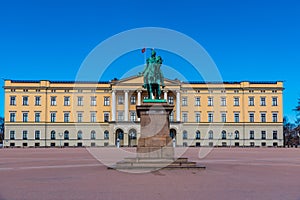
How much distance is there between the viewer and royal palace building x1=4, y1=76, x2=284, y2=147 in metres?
84.8

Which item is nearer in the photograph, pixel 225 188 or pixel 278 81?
pixel 225 188

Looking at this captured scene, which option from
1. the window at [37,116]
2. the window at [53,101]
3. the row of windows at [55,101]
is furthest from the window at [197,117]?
the window at [37,116]

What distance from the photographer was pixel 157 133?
690 inches

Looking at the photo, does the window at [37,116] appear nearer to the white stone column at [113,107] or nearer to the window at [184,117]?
the white stone column at [113,107]

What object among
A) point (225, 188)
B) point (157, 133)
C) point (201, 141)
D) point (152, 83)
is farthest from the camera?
point (201, 141)

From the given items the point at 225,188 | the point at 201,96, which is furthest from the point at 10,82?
the point at 225,188

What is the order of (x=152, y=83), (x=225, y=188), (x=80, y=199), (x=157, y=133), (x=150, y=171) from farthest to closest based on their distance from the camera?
(x=152, y=83)
(x=157, y=133)
(x=150, y=171)
(x=225, y=188)
(x=80, y=199)

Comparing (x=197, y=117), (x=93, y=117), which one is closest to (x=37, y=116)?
(x=93, y=117)

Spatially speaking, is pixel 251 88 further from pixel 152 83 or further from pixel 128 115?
pixel 152 83

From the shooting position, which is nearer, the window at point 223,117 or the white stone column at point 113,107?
the white stone column at point 113,107

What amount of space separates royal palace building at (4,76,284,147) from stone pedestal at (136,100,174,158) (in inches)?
2544

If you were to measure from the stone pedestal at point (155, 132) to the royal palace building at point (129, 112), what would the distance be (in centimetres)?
6462

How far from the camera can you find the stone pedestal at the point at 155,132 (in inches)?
675

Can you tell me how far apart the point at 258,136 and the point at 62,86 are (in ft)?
141
